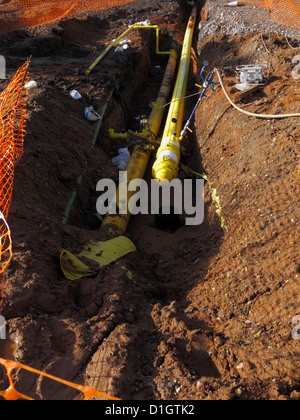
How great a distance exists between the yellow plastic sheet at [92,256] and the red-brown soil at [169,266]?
11cm

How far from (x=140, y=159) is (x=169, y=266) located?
8.39 ft

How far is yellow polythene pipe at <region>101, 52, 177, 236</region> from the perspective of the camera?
5660 mm

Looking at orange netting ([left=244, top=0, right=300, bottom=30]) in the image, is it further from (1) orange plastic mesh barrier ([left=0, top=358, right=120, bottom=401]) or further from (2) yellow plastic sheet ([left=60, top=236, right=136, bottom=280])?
(1) orange plastic mesh barrier ([left=0, top=358, right=120, bottom=401])

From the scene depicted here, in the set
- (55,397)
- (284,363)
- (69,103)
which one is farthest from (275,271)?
(69,103)

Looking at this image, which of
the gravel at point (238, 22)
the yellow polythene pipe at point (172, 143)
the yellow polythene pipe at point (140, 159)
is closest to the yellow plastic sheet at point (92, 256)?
the yellow polythene pipe at point (140, 159)

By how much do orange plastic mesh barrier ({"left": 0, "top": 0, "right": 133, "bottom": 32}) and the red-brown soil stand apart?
12.2ft

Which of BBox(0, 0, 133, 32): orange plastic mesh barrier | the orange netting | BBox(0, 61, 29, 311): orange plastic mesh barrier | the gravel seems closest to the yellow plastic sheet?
BBox(0, 61, 29, 311): orange plastic mesh barrier

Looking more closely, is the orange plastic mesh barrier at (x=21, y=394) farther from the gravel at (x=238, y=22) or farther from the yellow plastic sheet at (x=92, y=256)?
the gravel at (x=238, y=22)

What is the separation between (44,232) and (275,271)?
284 centimetres

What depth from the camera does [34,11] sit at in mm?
11781

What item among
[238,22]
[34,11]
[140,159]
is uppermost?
[34,11]

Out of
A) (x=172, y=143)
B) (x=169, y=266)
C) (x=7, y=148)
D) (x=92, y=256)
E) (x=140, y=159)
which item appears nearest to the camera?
(x=92, y=256)

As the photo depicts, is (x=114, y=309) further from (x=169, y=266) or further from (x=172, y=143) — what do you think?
(x=172, y=143)

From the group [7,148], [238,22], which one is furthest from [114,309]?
[238,22]
